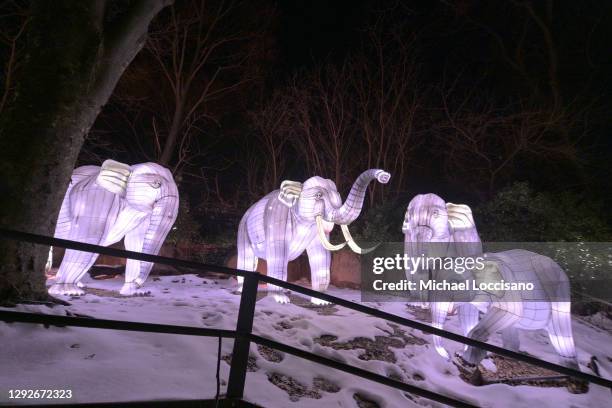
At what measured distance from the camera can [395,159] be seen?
570 inches

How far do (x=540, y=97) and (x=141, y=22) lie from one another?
12.2 metres

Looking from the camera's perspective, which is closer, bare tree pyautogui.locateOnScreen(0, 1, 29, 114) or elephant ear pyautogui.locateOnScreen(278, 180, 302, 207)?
elephant ear pyautogui.locateOnScreen(278, 180, 302, 207)

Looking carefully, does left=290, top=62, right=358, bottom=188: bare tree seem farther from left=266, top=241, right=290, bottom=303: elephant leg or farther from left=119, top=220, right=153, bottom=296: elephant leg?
left=119, top=220, right=153, bottom=296: elephant leg

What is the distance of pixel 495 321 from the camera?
4961 millimetres

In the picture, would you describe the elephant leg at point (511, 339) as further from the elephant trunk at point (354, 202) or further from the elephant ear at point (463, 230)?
the elephant trunk at point (354, 202)

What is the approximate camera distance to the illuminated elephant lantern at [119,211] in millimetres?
6043

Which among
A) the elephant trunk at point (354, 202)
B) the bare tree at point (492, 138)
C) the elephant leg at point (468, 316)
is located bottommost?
the elephant leg at point (468, 316)

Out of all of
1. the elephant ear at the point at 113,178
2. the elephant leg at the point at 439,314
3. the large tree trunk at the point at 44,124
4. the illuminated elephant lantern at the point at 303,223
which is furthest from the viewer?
the illuminated elephant lantern at the point at 303,223

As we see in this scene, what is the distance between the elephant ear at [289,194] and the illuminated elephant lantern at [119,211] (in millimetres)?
1784

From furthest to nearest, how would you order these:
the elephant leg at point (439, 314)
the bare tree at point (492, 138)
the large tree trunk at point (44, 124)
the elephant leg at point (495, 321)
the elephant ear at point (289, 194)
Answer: the bare tree at point (492, 138)
the elephant ear at point (289, 194)
the elephant leg at point (439, 314)
the elephant leg at point (495, 321)
the large tree trunk at point (44, 124)

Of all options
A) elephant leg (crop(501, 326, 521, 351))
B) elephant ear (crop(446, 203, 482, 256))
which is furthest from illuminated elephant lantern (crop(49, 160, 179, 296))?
elephant leg (crop(501, 326, 521, 351))

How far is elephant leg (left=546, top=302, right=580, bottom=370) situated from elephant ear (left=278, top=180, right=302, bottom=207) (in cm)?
405

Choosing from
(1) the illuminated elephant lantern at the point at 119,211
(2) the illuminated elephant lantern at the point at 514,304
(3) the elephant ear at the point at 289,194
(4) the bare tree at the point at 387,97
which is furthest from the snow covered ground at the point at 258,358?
(4) the bare tree at the point at 387,97

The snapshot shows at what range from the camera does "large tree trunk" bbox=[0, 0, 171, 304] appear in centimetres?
340
